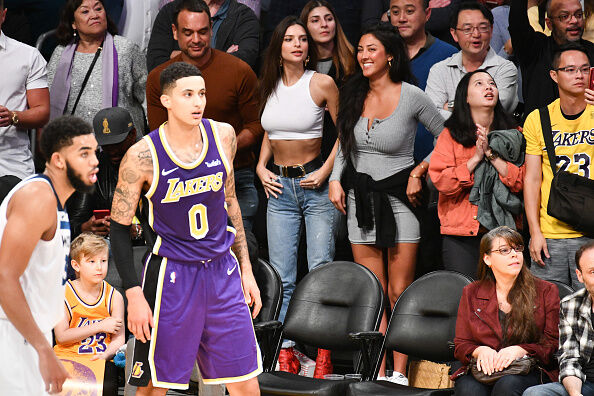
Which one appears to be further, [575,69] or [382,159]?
[382,159]

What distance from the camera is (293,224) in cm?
688

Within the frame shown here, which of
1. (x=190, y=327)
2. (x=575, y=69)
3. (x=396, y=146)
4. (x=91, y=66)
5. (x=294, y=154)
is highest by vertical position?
(x=575, y=69)

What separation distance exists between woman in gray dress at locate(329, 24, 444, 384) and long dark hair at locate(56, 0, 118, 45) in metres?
2.25

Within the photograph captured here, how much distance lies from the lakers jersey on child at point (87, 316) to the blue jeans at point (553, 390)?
8.86ft

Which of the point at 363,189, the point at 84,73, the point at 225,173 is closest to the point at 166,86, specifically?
the point at 225,173

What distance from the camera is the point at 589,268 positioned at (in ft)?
16.7

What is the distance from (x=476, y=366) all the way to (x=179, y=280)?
1681 millimetres

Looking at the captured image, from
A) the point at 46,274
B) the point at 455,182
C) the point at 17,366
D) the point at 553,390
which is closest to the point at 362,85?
the point at 455,182

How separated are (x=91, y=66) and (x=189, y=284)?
333 cm

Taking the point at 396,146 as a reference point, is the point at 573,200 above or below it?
below

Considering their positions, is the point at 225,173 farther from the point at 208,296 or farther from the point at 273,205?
the point at 273,205

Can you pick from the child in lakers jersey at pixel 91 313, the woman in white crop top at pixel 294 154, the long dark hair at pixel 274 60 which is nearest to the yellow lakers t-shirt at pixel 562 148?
the woman in white crop top at pixel 294 154

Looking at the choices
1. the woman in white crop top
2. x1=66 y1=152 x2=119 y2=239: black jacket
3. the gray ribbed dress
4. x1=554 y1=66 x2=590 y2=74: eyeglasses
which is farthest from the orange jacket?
x1=66 y1=152 x2=119 y2=239: black jacket

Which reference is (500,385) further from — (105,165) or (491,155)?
(105,165)
